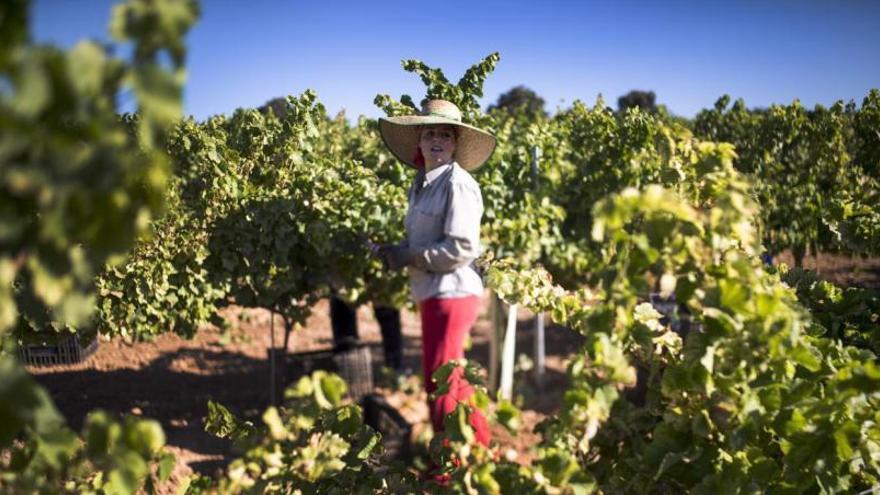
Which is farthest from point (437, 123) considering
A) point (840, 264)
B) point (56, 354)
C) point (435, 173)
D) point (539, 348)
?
point (840, 264)

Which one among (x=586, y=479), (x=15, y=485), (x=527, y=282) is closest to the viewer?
(x=15, y=485)

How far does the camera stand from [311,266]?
4684 millimetres

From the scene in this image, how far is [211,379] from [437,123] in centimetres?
447

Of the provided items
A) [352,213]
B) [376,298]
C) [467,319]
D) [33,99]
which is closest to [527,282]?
[467,319]

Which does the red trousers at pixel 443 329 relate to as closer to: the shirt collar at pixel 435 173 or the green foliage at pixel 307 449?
the shirt collar at pixel 435 173

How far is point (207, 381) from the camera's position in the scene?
21.5 ft

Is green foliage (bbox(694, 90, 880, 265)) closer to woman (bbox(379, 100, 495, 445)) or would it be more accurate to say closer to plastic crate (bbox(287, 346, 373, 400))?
woman (bbox(379, 100, 495, 445))

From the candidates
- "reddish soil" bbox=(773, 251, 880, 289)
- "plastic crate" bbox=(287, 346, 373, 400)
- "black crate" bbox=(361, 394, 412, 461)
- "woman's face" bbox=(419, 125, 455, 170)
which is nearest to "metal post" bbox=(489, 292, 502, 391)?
"plastic crate" bbox=(287, 346, 373, 400)

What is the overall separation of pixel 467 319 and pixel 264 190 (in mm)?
1568

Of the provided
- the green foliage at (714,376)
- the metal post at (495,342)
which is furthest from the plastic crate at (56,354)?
Result: the green foliage at (714,376)

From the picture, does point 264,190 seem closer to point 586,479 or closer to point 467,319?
point 467,319

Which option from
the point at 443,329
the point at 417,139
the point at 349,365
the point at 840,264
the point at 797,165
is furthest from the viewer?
the point at 840,264

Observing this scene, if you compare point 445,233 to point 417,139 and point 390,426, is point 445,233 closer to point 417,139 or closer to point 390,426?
point 417,139

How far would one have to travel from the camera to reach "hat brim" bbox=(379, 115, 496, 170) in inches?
130
